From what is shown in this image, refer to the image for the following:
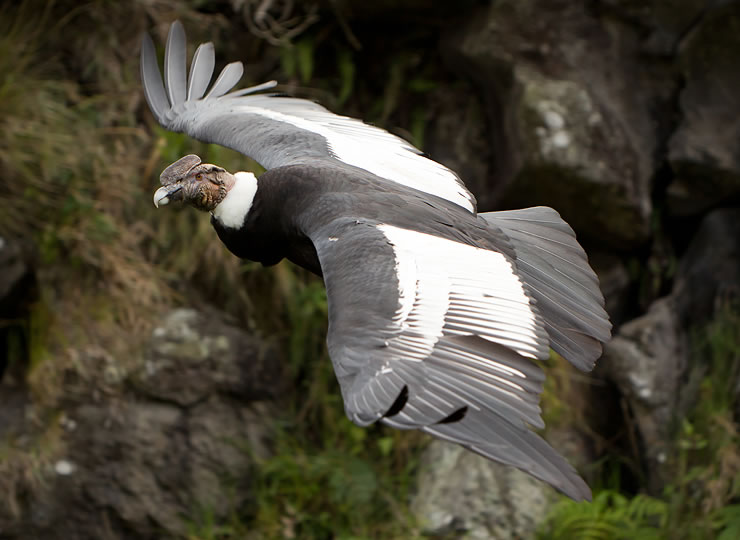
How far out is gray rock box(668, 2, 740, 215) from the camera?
175 inches

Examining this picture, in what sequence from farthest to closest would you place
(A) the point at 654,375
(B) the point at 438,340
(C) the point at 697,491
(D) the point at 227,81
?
(A) the point at 654,375 → (C) the point at 697,491 → (D) the point at 227,81 → (B) the point at 438,340

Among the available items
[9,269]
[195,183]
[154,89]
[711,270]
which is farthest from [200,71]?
[711,270]

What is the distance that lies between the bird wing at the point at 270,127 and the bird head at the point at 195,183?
0.19m

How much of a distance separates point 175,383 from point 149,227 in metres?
0.82

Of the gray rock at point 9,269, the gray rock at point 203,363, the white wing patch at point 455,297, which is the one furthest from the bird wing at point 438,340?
the gray rock at point 9,269

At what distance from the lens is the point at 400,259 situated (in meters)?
2.50

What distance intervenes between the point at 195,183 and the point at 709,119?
259 centimetres

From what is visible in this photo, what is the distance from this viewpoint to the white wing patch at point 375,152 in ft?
10.9

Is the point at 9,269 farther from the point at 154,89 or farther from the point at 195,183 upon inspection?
the point at 195,183

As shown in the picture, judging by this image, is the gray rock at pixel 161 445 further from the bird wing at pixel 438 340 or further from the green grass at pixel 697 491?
the bird wing at pixel 438 340

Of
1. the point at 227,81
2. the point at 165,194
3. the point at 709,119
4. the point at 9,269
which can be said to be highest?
the point at 709,119

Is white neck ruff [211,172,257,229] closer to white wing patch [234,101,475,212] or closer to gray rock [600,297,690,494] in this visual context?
white wing patch [234,101,475,212]

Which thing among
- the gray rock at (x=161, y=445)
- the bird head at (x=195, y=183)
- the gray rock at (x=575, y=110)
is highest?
the gray rock at (x=575, y=110)

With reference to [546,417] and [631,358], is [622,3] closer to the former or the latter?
[631,358]
